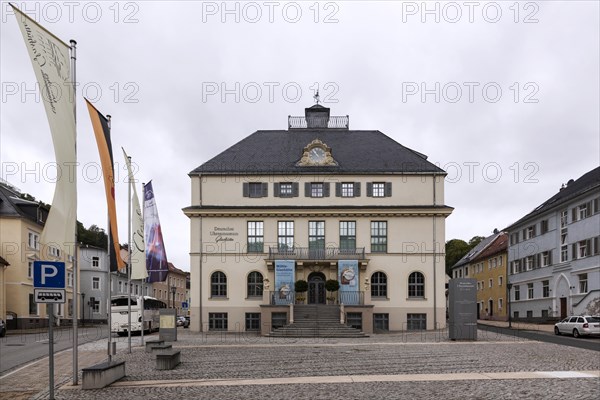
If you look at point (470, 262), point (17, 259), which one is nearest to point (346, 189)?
point (17, 259)

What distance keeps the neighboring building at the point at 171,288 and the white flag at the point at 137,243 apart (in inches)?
2786

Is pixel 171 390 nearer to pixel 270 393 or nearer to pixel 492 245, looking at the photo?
pixel 270 393

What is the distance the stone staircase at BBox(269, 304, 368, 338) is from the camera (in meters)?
36.4

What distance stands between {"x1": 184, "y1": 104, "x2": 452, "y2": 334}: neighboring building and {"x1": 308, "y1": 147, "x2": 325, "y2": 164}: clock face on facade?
0.07m

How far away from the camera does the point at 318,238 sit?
42781 millimetres

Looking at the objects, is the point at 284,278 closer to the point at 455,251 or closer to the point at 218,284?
the point at 218,284

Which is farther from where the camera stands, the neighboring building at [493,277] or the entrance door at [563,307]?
the neighboring building at [493,277]

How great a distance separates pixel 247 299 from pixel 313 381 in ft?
91.6

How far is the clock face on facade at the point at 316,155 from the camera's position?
43.8m

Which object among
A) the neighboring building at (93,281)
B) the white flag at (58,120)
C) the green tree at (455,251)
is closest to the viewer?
the white flag at (58,120)

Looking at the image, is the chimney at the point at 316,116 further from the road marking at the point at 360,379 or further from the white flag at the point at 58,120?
the white flag at the point at 58,120

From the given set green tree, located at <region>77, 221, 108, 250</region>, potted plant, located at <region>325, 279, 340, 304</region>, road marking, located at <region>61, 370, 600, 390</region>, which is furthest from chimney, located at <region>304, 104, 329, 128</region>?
green tree, located at <region>77, 221, 108, 250</region>

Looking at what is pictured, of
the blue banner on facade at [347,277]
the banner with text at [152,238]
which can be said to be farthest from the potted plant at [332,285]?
the banner with text at [152,238]

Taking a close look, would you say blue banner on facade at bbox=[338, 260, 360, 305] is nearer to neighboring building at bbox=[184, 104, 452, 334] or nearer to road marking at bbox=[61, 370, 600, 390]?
neighboring building at bbox=[184, 104, 452, 334]
